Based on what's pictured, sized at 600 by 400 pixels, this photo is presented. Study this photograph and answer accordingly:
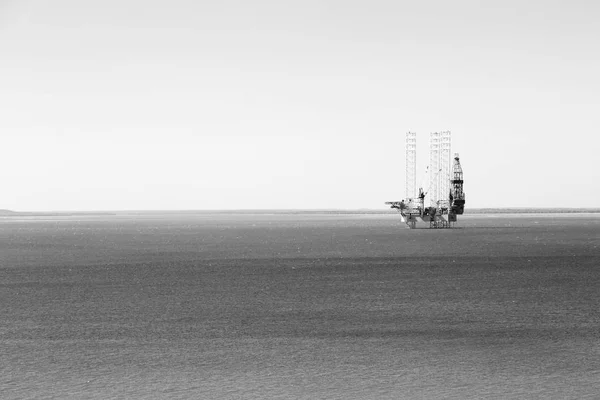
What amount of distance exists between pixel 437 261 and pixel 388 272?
10268 millimetres

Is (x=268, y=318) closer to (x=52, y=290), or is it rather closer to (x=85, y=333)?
(x=85, y=333)

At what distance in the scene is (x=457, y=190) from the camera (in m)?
181

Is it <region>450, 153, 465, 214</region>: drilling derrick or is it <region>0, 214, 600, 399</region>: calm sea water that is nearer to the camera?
<region>0, 214, 600, 399</region>: calm sea water

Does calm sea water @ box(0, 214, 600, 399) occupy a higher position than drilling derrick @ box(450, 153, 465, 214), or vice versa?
drilling derrick @ box(450, 153, 465, 214)

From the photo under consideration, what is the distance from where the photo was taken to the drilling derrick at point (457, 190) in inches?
6969

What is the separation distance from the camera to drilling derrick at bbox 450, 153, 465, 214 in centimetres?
17700

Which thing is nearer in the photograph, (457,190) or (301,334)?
(301,334)

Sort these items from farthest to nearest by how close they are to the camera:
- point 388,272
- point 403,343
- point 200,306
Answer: point 388,272 < point 200,306 < point 403,343

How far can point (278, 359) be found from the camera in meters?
19.6

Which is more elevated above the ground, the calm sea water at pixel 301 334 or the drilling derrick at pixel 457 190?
the drilling derrick at pixel 457 190

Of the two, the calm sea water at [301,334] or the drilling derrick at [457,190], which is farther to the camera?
the drilling derrick at [457,190]

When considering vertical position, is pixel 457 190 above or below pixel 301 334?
above

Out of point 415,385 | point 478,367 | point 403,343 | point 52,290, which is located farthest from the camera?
point 52,290

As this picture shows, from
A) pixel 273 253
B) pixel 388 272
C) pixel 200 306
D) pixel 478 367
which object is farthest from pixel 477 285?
pixel 273 253
